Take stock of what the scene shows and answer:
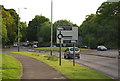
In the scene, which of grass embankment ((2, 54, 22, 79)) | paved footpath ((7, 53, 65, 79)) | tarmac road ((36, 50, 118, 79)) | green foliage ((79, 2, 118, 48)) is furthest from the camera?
tarmac road ((36, 50, 118, 79))

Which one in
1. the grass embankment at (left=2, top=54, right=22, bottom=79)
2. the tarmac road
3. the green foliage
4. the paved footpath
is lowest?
the tarmac road

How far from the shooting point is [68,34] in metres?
22.5

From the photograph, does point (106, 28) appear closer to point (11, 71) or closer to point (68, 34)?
point (11, 71)

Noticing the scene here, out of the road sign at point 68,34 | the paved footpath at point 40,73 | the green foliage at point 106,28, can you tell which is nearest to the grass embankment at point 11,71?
the paved footpath at point 40,73

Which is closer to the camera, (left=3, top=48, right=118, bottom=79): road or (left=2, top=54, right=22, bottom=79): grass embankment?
(left=2, top=54, right=22, bottom=79): grass embankment

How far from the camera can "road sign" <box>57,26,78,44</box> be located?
22266 millimetres

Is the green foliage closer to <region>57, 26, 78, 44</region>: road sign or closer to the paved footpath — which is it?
the paved footpath

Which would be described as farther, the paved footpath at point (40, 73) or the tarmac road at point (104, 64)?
the tarmac road at point (104, 64)

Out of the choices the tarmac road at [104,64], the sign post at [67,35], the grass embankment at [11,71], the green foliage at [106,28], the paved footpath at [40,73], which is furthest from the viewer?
the sign post at [67,35]

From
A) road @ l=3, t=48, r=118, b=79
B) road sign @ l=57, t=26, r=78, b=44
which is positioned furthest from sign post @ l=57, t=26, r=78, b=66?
road @ l=3, t=48, r=118, b=79

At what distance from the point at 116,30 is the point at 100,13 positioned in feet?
4.51

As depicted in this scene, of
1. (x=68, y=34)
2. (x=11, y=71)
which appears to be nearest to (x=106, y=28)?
(x=11, y=71)

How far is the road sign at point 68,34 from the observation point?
2227cm

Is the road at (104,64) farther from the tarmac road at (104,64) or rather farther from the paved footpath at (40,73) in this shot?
the paved footpath at (40,73)
